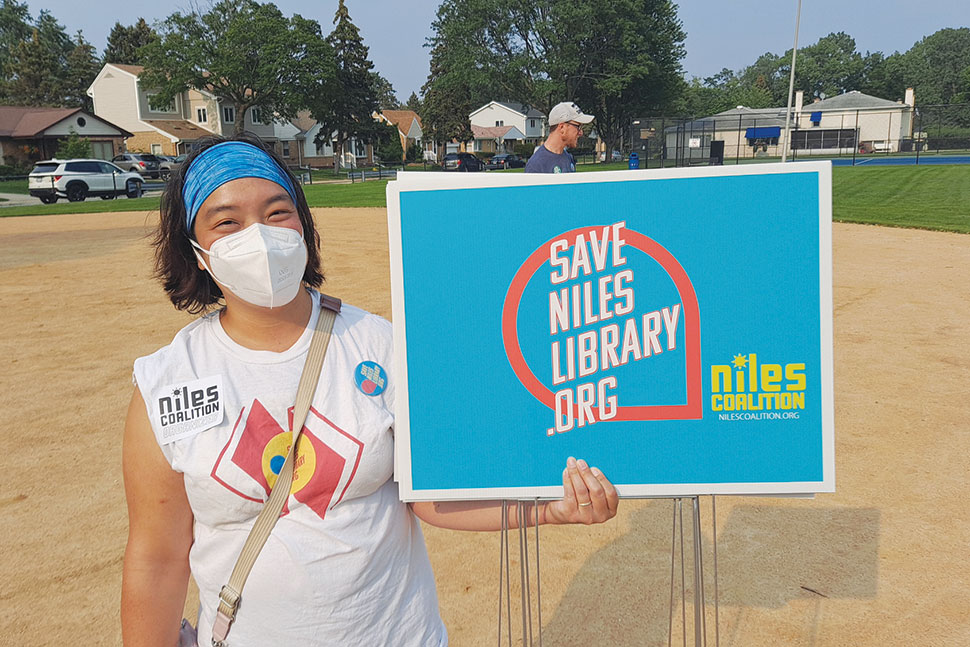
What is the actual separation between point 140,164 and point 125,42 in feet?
150

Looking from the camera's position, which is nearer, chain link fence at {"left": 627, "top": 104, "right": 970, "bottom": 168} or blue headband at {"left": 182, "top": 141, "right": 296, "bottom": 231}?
blue headband at {"left": 182, "top": 141, "right": 296, "bottom": 231}

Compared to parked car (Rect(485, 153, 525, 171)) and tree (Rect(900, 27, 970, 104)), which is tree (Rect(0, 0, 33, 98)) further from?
tree (Rect(900, 27, 970, 104))

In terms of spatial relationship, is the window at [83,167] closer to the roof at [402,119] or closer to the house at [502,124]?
the house at [502,124]

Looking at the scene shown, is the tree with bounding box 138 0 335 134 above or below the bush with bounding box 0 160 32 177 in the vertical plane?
above

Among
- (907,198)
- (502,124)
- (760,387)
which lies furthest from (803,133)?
(760,387)

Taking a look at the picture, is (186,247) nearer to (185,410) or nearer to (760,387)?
(185,410)

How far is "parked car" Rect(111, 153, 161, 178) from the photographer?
45.7 meters

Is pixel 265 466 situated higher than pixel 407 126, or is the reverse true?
pixel 407 126

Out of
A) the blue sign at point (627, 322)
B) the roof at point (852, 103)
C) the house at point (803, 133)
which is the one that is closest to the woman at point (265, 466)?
the blue sign at point (627, 322)

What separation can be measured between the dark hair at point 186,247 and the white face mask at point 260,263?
0.43 ft

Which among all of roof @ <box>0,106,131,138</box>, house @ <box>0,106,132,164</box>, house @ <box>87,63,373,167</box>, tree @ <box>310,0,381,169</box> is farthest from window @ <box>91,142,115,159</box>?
tree @ <box>310,0,381,169</box>

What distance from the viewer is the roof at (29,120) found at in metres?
48.9

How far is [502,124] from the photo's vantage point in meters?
84.5

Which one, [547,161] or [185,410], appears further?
[547,161]
